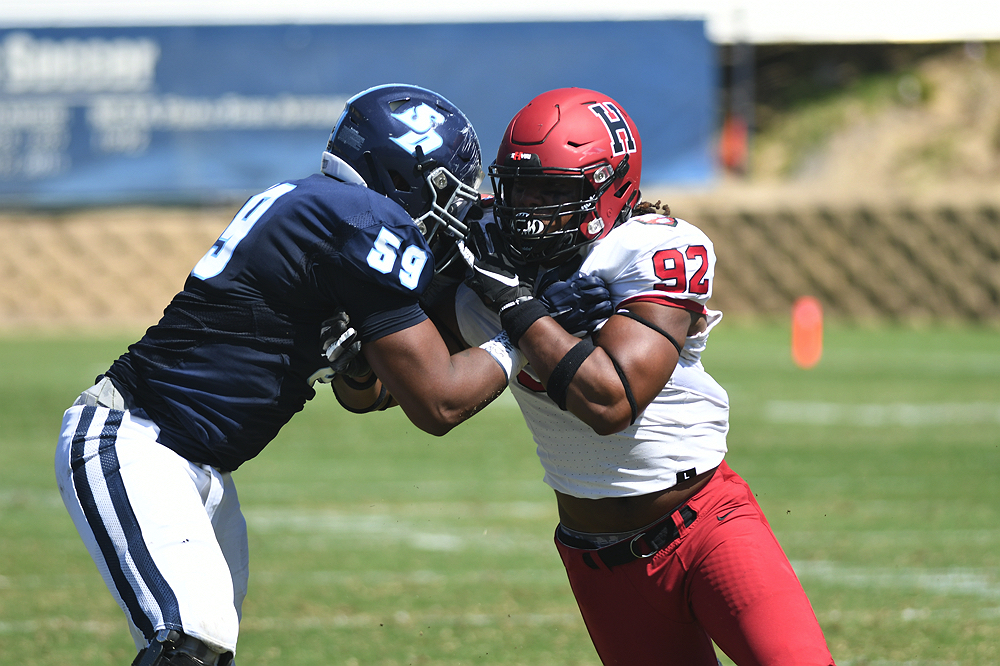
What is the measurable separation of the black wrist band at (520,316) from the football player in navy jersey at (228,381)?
2.5 inches

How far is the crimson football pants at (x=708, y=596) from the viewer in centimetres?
301

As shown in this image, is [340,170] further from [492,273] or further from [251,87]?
[251,87]

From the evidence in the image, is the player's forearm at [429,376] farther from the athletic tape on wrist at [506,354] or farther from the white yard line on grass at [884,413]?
the white yard line on grass at [884,413]

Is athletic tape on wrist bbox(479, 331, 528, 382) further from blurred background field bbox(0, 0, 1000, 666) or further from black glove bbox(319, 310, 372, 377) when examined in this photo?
blurred background field bbox(0, 0, 1000, 666)

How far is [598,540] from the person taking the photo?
3.42 m

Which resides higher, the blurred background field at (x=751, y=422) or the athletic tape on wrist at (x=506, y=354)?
the athletic tape on wrist at (x=506, y=354)

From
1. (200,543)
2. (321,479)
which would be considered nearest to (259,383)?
(200,543)

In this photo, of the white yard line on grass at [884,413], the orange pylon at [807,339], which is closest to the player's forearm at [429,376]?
the white yard line on grass at [884,413]

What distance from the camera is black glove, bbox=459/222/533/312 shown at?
10.7ft

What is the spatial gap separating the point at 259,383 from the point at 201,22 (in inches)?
652

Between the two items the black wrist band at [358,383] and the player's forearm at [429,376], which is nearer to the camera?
the player's forearm at [429,376]

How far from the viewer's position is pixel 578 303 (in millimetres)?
3250

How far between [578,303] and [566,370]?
0.25 meters

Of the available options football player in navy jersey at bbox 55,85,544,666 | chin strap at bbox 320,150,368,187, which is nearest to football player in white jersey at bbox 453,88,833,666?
football player in navy jersey at bbox 55,85,544,666
